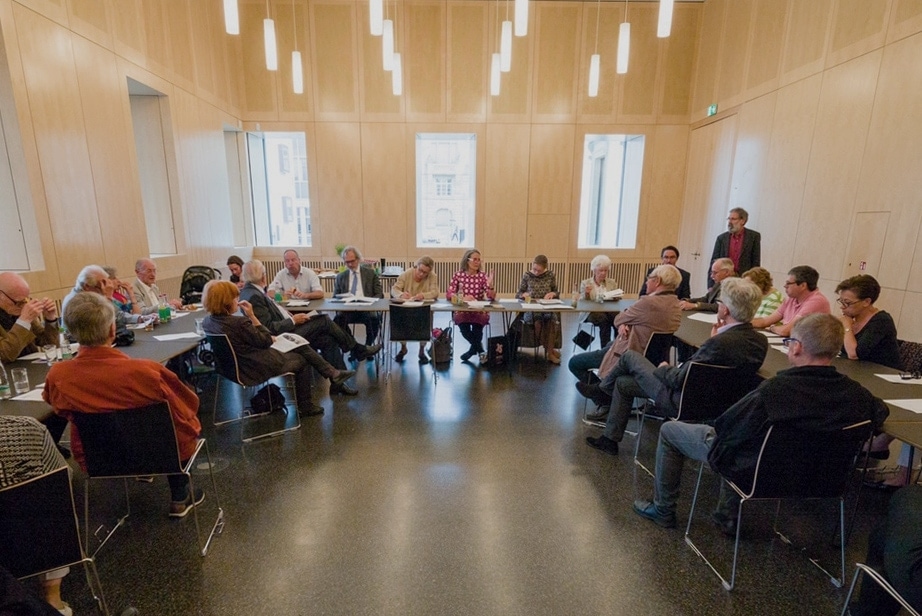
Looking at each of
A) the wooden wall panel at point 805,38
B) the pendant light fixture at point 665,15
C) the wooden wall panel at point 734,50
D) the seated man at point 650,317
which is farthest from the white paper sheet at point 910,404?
the wooden wall panel at point 734,50

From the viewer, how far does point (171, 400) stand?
203 centimetres

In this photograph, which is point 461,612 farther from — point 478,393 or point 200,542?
point 478,393

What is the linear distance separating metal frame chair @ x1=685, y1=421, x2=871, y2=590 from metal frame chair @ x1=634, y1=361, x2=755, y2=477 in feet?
2.21

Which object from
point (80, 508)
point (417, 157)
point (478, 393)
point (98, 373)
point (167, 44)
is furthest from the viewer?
point (417, 157)

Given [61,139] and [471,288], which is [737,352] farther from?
[61,139]

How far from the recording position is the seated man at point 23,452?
1.44 meters

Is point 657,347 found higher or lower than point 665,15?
lower

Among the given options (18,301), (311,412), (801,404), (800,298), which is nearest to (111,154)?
(18,301)

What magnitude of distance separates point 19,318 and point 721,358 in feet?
13.5

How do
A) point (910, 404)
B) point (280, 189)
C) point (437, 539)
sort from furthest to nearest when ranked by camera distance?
point (280, 189) → point (437, 539) → point (910, 404)

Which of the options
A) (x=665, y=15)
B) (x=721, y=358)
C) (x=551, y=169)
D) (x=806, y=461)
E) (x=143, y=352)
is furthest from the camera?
(x=551, y=169)

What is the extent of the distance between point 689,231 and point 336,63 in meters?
7.13

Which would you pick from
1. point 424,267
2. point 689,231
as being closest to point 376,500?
point 424,267

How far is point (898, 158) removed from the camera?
4.18 m
